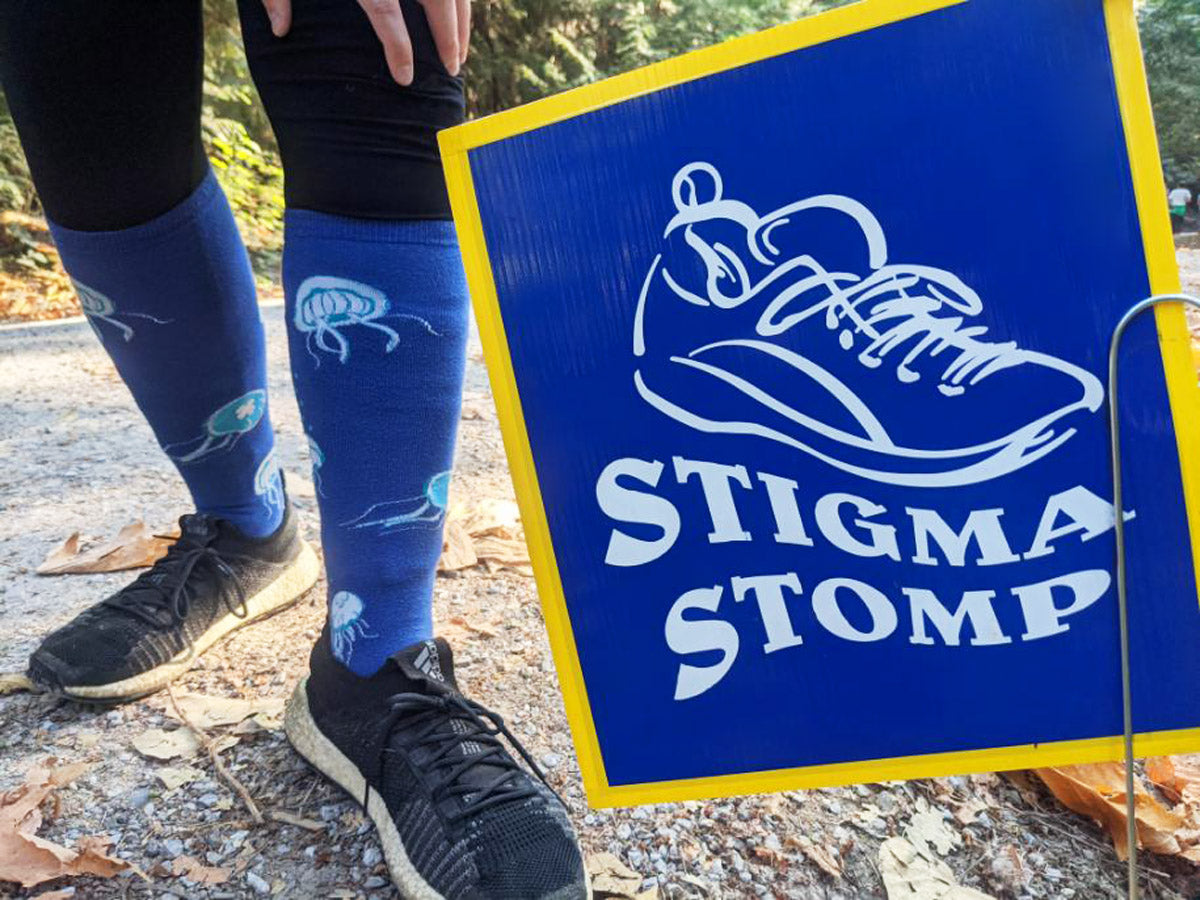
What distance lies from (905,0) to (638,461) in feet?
1.25

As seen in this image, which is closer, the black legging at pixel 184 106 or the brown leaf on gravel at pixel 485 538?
the black legging at pixel 184 106

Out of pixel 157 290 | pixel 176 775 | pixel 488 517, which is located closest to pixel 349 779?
pixel 176 775

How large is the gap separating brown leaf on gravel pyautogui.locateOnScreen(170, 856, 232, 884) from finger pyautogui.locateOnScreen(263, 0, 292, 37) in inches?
31.0

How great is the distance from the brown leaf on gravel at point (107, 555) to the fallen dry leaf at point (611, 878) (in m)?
0.98

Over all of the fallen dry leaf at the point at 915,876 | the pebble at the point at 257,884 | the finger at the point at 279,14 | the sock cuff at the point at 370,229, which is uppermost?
the finger at the point at 279,14

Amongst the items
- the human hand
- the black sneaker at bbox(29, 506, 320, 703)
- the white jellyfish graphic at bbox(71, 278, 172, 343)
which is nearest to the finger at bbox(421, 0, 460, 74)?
the human hand

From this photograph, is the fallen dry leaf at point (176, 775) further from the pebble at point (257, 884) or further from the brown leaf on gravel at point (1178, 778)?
the brown leaf on gravel at point (1178, 778)

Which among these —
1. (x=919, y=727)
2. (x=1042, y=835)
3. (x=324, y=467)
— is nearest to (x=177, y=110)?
(x=324, y=467)

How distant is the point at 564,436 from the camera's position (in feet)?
2.50

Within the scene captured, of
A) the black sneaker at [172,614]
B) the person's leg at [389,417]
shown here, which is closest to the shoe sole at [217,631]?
the black sneaker at [172,614]

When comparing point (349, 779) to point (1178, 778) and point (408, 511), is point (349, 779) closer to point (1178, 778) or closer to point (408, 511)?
point (408, 511)

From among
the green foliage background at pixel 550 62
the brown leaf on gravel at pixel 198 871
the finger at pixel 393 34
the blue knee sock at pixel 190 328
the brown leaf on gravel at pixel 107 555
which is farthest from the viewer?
the green foliage background at pixel 550 62

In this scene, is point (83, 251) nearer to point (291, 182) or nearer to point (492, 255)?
point (291, 182)

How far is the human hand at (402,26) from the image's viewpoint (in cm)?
81
